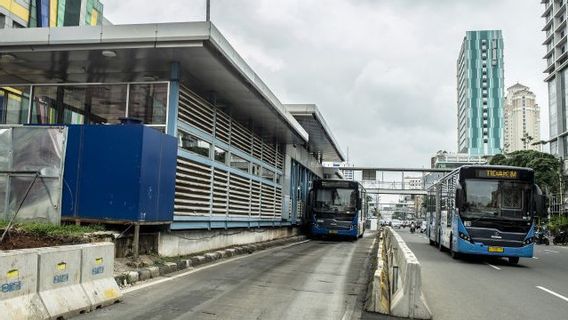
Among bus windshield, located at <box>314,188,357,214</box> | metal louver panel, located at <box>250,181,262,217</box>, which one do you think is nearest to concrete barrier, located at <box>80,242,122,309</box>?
metal louver panel, located at <box>250,181,262,217</box>

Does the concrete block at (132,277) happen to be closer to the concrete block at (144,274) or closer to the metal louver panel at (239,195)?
the concrete block at (144,274)

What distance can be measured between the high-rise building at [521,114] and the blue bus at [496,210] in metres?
131

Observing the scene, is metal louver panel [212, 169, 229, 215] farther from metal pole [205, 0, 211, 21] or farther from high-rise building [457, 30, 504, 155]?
high-rise building [457, 30, 504, 155]

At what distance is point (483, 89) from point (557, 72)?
83769 millimetres

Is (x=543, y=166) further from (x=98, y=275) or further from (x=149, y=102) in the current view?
(x=98, y=275)

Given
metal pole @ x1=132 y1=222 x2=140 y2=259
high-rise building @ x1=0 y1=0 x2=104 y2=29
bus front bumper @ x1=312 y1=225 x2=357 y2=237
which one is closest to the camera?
metal pole @ x1=132 y1=222 x2=140 y2=259

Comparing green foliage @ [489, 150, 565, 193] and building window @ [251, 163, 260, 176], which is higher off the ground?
green foliage @ [489, 150, 565, 193]

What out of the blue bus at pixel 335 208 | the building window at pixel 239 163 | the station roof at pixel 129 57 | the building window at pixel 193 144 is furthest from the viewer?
the blue bus at pixel 335 208

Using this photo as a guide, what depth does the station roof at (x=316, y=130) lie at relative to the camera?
83.3 feet

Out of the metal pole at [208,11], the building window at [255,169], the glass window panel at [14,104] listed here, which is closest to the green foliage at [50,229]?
the glass window panel at [14,104]

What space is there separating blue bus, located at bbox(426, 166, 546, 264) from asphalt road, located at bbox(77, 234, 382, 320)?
515 centimetres

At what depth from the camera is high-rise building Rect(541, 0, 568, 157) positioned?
75625 millimetres

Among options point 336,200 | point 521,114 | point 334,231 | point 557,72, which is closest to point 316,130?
point 336,200

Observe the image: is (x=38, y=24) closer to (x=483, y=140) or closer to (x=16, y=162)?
(x=16, y=162)
